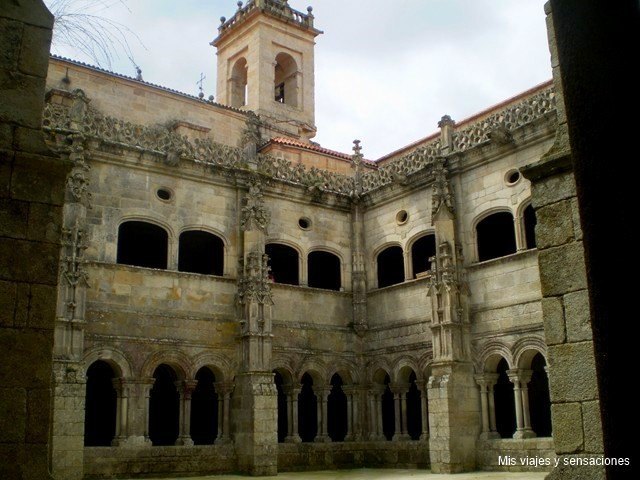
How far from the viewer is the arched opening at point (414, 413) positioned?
22.8 m

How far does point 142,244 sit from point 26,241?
17603 millimetres

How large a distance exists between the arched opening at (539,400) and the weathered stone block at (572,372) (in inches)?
615

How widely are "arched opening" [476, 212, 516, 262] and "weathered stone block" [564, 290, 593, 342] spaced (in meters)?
15.9

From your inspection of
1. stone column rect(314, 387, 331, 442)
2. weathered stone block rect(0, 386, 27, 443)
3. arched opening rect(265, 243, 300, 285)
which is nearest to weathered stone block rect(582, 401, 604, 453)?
weathered stone block rect(0, 386, 27, 443)

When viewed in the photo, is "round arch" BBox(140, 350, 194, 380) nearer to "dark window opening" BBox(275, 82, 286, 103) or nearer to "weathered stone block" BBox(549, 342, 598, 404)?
"weathered stone block" BBox(549, 342, 598, 404)

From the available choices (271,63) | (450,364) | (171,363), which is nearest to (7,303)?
(171,363)

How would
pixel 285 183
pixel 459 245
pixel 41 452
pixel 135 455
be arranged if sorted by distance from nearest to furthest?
pixel 41 452 → pixel 135 455 → pixel 459 245 → pixel 285 183

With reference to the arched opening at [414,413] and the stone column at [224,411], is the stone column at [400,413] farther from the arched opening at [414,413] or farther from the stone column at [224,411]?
the stone column at [224,411]

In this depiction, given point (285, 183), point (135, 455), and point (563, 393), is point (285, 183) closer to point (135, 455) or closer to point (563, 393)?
point (135, 455)

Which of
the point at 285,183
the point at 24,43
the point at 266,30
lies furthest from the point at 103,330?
the point at 266,30

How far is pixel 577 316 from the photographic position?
5480 millimetres

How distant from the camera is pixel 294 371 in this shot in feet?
70.3

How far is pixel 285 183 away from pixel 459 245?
221 inches

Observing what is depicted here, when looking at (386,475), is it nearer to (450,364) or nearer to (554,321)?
(450,364)
